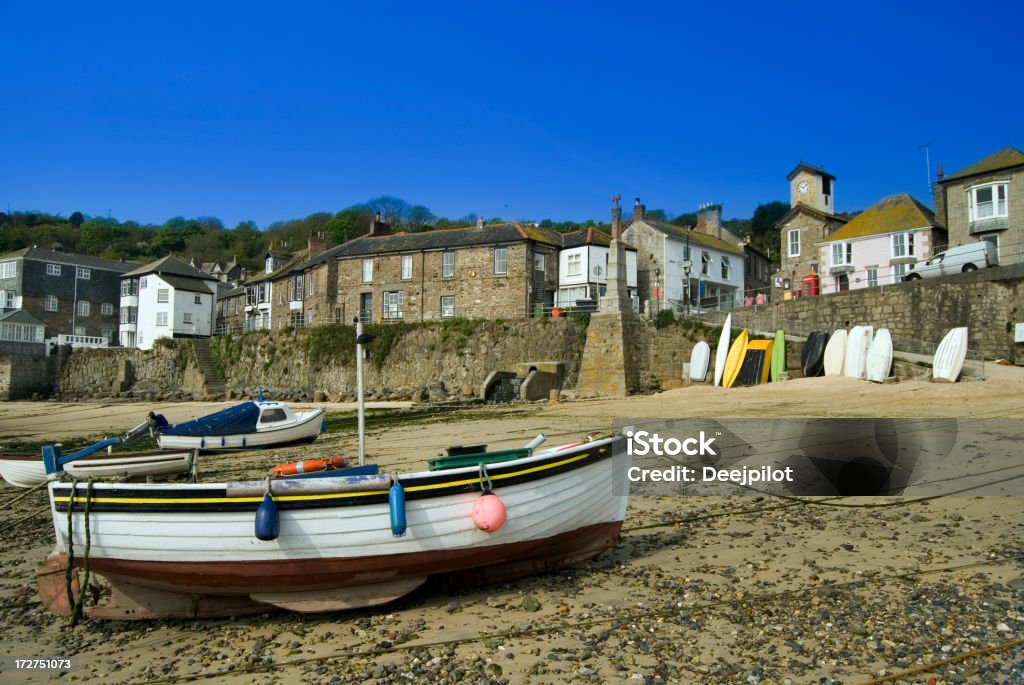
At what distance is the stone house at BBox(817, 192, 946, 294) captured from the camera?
3559cm

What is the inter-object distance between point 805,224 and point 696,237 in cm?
665

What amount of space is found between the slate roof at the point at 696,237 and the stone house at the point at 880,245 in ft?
24.0

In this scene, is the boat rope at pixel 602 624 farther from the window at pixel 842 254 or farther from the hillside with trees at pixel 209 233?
the hillside with trees at pixel 209 233

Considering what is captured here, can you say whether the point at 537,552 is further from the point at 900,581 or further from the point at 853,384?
the point at 853,384

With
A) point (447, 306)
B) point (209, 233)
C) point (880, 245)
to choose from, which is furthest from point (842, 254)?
point (209, 233)

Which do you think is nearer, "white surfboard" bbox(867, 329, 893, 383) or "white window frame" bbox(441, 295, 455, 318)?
"white surfboard" bbox(867, 329, 893, 383)

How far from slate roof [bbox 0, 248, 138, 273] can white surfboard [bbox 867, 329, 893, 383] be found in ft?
199

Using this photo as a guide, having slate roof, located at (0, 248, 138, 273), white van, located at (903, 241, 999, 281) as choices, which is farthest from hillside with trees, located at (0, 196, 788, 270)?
white van, located at (903, 241, 999, 281)

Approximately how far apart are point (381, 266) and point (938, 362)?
30.8m

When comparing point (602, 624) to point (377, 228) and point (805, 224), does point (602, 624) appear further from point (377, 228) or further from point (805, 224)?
point (377, 228)

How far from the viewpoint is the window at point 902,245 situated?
36125 millimetres

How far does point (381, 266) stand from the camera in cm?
4244

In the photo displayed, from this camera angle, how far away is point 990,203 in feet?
105

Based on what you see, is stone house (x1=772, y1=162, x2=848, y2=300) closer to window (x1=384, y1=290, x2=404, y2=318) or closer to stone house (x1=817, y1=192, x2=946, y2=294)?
stone house (x1=817, y1=192, x2=946, y2=294)
